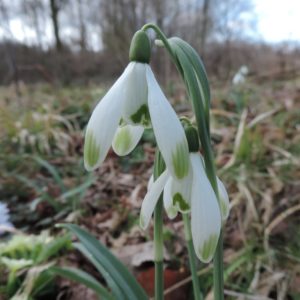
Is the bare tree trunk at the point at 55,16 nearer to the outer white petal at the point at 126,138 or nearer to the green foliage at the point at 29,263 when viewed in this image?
the green foliage at the point at 29,263

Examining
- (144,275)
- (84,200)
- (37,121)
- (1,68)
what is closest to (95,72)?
(1,68)

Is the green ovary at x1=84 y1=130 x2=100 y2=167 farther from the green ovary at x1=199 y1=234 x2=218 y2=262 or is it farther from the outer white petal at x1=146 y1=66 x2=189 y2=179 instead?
the green ovary at x1=199 y1=234 x2=218 y2=262

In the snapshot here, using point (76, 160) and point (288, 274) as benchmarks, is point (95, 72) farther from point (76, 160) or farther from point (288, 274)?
point (288, 274)

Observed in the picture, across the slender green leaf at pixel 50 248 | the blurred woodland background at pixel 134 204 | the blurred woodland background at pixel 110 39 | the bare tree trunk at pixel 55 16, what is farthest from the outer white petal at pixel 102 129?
the bare tree trunk at pixel 55 16

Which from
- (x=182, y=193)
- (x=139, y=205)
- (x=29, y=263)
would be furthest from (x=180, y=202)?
(x=139, y=205)

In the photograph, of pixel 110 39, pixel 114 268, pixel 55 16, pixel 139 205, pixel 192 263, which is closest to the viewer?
pixel 192 263

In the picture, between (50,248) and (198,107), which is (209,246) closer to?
(198,107)
